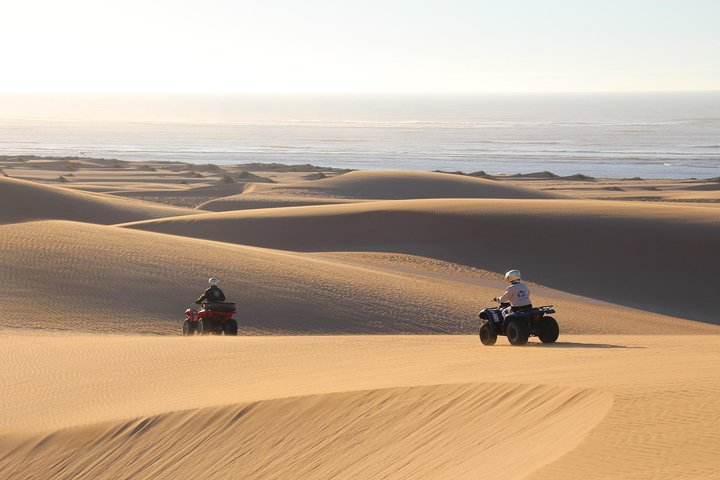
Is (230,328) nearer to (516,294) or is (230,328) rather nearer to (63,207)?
(516,294)

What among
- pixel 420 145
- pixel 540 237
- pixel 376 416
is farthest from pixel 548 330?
pixel 420 145

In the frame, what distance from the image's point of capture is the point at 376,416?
8.36 metres

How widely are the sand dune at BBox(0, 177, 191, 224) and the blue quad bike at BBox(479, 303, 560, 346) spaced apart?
81.2ft

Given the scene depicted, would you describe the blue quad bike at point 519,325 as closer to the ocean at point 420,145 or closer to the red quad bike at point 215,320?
the red quad bike at point 215,320

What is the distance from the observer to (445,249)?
3002 centimetres

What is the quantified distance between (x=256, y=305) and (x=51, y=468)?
35.1 ft

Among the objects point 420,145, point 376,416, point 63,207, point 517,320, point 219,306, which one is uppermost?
point 420,145

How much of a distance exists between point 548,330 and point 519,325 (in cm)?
42

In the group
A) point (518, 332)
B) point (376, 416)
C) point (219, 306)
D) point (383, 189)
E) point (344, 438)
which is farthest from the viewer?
point (383, 189)

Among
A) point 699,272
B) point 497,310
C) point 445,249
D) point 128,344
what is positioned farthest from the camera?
point 445,249

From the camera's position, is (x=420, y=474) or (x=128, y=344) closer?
(x=420, y=474)

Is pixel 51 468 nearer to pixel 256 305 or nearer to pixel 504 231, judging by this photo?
pixel 256 305

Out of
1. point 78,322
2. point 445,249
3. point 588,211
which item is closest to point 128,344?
point 78,322

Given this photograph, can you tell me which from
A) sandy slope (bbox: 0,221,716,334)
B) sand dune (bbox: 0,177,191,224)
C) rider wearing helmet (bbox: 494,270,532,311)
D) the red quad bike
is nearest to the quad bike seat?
the red quad bike
